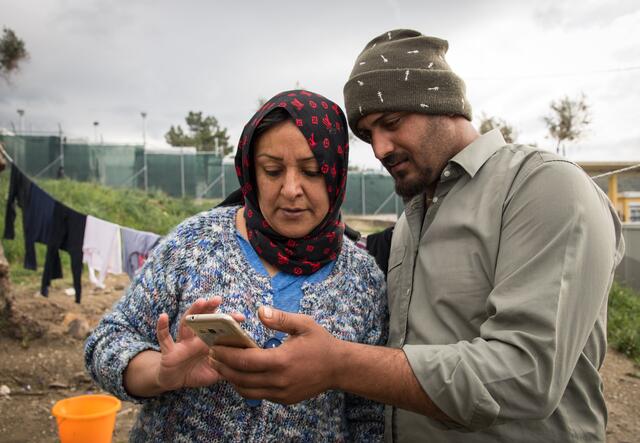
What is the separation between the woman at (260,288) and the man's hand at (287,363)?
0.25 meters

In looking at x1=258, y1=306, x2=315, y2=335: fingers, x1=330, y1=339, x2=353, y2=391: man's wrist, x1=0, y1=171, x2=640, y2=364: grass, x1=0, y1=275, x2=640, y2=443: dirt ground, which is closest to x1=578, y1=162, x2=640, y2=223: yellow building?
x1=0, y1=171, x2=640, y2=364: grass

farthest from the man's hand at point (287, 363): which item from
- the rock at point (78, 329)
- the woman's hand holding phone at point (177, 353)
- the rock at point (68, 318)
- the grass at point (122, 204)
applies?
the grass at point (122, 204)

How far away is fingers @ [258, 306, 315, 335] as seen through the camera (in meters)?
1.40

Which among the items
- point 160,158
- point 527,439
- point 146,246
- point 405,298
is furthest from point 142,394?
point 160,158

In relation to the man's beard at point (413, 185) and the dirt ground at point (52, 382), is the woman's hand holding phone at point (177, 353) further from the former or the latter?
the dirt ground at point (52, 382)

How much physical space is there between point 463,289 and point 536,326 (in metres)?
0.38

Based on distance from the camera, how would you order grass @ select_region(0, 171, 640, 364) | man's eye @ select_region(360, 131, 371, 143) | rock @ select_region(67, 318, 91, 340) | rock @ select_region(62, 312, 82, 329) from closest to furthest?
man's eye @ select_region(360, 131, 371, 143)
rock @ select_region(67, 318, 91, 340)
rock @ select_region(62, 312, 82, 329)
grass @ select_region(0, 171, 640, 364)

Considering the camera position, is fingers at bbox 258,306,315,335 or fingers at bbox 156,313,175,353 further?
fingers at bbox 156,313,175,353

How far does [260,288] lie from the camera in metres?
1.98

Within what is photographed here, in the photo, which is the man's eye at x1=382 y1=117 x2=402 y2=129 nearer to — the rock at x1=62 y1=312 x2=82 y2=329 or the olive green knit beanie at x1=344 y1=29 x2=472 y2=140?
the olive green knit beanie at x1=344 y1=29 x2=472 y2=140

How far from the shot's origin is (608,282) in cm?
168

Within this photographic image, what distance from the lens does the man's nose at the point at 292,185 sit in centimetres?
199

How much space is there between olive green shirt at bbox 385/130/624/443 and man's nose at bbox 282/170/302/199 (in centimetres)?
54

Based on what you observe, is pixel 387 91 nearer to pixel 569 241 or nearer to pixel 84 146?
pixel 569 241
